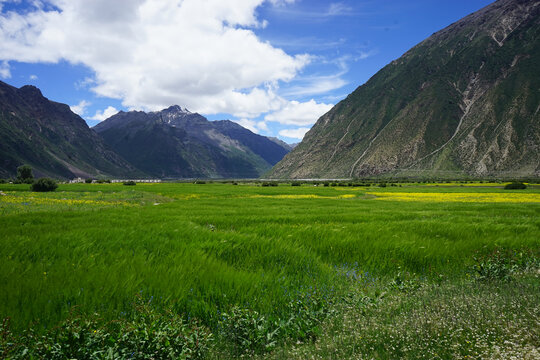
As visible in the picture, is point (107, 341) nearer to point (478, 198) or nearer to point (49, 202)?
point (49, 202)

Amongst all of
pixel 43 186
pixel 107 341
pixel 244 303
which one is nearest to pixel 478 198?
pixel 244 303

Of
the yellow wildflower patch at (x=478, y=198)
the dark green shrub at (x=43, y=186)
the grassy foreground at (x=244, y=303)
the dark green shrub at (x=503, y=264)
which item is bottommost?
the yellow wildflower patch at (x=478, y=198)

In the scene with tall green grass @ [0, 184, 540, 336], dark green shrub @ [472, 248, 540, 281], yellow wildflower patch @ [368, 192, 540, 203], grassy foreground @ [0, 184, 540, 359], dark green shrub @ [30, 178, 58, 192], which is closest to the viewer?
grassy foreground @ [0, 184, 540, 359]

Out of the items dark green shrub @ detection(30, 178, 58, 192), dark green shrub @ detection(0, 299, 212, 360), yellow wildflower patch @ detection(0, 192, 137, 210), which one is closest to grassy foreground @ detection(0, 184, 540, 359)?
dark green shrub @ detection(0, 299, 212, 360)

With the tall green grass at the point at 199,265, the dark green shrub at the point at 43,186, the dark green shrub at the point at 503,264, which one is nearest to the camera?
the tall green grass at the point at 199,265

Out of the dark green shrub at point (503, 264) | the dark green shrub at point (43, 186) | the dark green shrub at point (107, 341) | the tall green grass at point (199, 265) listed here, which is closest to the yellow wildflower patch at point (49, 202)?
the tall green grass at point (199, 265)

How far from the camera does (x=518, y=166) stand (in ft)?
532

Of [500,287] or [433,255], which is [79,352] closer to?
[500,287]

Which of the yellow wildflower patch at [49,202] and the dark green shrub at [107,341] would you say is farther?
the yellow wildflower patch at [49,202]

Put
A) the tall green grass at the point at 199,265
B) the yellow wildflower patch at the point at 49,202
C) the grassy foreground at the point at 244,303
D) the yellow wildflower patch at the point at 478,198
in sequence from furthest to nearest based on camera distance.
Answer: the yellow wildflower patch at the point at 478,198 → the yellow wildflower patch at the point at 49,202 → the tall green grass at the point at 199,265 → the grassy foreground at the point at 244,303

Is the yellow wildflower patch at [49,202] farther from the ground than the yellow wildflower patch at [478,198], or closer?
farther from the ground

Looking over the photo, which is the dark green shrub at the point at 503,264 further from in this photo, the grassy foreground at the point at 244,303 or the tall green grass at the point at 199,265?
the tall green grass at the point at 199,265

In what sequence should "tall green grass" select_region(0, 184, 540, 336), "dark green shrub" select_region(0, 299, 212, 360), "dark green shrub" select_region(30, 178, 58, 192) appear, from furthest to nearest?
1. "dark green shrub" select_region(30, 178, 58, 192)
2. "tall green grass" select_region(0, 184, 540, 336)
3. "dark green shrub" select_region(0, 299, 212, 360)

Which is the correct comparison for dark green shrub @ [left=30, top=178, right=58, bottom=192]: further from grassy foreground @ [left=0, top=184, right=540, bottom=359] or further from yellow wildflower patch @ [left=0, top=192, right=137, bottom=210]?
grassy foreground @ [left=0, top=184, right=540, bottom=359]
